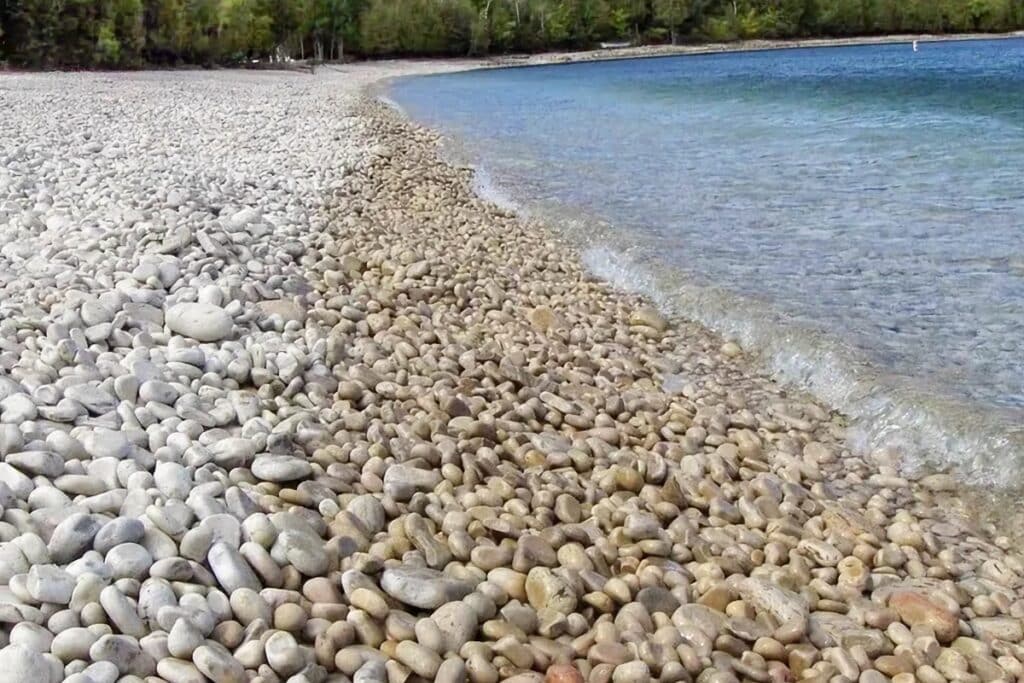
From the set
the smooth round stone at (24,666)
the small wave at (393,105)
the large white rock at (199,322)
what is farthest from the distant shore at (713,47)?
the smooth round stone at (24,666)

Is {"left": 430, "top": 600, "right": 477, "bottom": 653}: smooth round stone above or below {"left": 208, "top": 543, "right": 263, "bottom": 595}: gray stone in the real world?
below

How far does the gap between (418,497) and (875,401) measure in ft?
10.8

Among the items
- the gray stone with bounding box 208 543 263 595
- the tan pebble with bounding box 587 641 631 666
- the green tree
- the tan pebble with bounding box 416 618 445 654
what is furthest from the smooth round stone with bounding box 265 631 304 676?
the green tree

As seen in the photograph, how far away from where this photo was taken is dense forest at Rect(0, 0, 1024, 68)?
179ft

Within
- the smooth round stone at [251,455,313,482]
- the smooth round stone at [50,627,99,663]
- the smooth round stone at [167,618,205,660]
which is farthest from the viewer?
the smooth round stone at [251,455,313,482]

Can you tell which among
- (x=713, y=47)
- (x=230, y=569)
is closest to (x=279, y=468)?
(x=230, y=569)

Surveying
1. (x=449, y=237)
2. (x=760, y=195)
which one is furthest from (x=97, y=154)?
(x=760, y=195)

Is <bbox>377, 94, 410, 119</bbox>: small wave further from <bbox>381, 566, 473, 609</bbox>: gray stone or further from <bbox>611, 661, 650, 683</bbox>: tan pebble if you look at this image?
<bbox>611, 661, 650, 683</bbox>: tan pebble

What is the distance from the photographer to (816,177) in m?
14.5

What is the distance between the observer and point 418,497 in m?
3.98

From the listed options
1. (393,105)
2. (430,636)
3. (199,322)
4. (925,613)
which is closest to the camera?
(430,636)

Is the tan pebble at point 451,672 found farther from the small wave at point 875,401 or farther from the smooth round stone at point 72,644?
the small wave at point 875,401

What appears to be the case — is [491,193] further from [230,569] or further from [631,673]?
[631,673]

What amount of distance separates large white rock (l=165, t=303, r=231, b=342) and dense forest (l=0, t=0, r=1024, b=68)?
55.0 meters
